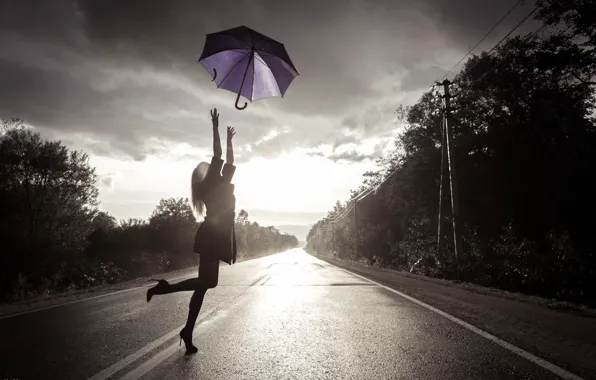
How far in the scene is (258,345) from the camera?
186 inches

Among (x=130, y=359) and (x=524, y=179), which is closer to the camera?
(x=130, y=359)

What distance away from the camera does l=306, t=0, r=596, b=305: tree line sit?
13.1 m

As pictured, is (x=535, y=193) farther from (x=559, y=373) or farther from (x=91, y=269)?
(x=91, y=269)

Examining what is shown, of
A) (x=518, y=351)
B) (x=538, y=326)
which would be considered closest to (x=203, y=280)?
(x=518, y=351)

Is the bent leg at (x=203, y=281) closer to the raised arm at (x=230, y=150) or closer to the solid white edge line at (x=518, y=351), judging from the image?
the raised arm at (x=230, y=150)

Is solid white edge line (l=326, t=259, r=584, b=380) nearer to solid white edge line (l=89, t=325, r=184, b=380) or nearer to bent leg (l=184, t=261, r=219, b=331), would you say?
bent leg (l=184, t=261, r=219, b=331)

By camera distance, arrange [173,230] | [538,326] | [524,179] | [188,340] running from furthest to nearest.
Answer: [173,230]
[524,179]
[538,326]
[188,340]

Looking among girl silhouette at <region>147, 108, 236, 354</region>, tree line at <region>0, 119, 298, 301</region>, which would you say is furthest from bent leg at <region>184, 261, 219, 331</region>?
tree line at <region>0, 119, 298, 301</region>

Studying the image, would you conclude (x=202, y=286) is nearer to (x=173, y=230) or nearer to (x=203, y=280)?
(x=203, y=280)

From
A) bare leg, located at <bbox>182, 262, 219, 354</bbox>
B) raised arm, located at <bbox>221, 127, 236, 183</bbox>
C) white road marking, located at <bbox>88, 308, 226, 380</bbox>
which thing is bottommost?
white road marking, located at <bbox>88, 308, 226, 380</bbox>

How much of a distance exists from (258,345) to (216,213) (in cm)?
179

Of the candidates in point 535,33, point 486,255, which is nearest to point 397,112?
point 535,33

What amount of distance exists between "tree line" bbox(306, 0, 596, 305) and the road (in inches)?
308

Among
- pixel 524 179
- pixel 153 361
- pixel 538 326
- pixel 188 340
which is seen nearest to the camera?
pixel 153 361
